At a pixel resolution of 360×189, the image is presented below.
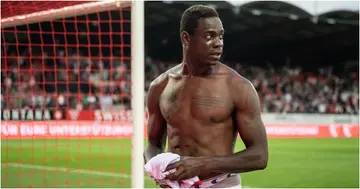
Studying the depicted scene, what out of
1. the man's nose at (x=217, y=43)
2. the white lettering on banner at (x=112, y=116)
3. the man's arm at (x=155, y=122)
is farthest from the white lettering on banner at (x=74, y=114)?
the man's nose at (x=217, y=43)

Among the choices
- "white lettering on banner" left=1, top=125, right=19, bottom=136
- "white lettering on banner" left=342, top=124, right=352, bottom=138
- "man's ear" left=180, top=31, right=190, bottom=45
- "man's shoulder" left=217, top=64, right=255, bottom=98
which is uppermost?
"man's ear" left=180, top=31, right=190, bottom=45

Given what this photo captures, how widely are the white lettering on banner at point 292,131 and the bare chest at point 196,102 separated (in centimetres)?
2063

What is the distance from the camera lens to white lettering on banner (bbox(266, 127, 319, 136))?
24141 mm

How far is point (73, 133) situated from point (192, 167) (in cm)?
1781

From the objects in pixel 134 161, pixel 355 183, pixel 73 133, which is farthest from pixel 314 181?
pixel 73 133

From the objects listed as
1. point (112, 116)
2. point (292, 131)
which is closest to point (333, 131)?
point (292, 131)

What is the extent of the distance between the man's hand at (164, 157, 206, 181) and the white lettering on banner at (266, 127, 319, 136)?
20877mm

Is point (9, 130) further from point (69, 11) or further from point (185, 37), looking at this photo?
point (185, 37)


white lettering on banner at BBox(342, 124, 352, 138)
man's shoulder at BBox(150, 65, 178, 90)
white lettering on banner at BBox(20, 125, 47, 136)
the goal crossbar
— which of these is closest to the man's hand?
man's shoulder at BBox(150, 65, 178, 90)

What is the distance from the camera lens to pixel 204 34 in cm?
328

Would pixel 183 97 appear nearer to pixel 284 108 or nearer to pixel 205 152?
pixel 205 152

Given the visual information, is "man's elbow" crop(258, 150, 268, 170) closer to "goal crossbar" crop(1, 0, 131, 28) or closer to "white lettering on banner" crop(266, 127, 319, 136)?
"goal crossbar" crop(1, 0, 131, 28)

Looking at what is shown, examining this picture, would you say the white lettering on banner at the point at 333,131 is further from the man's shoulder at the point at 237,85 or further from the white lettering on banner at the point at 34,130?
the man's shoulder at the point at 237,85

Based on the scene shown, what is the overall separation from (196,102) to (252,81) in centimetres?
3217
